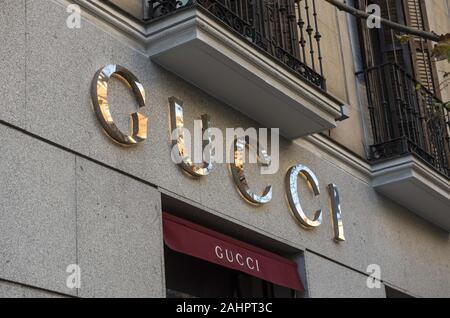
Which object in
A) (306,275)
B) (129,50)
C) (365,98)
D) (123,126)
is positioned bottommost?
(306,275)

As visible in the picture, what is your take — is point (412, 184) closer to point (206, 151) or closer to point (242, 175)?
point (242, 175)

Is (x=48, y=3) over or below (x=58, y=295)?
over

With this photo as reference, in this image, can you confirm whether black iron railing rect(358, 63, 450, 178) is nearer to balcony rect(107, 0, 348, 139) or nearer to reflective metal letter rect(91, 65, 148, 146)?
balcony rect(107, 0, 348, 139)

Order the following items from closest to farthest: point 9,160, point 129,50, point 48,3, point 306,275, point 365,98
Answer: point 9,160
point 48,3
point 129,50
point 306,275
point 365,98

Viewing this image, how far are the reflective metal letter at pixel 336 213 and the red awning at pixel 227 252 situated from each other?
32.3 inches

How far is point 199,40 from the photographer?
9.41m

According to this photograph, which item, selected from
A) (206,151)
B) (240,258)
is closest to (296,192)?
(240,258)

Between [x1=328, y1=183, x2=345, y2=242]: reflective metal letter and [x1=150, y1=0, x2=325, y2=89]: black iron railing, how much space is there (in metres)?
1.19

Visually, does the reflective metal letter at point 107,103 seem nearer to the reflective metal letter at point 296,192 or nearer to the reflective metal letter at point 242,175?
the reflective metal letter at point 242,175

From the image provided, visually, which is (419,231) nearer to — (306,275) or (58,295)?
(306,275)

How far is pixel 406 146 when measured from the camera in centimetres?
1266

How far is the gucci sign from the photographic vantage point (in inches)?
347

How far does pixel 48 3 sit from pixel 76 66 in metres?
0.54
